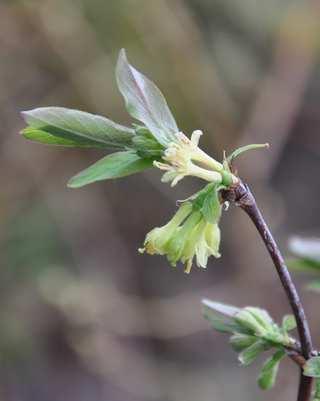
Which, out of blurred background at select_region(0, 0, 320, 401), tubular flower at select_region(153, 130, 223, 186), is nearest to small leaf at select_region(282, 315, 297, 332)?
tubular flower at select_region(153, 130, 223, 186)

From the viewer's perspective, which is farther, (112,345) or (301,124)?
(301,124)

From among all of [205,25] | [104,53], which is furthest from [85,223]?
[205,25]

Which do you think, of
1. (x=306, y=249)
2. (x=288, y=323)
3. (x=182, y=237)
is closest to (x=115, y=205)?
(x=306, y=249)

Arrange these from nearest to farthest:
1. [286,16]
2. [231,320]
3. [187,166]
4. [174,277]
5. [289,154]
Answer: [187,166] → [231,320] → [286,16] → [174,277] → [289,154]

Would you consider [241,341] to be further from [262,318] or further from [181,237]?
[181,237]

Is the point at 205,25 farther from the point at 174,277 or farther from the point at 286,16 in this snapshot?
the point at 174,277

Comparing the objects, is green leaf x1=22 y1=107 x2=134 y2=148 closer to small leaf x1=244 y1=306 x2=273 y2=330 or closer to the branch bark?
the branch bark

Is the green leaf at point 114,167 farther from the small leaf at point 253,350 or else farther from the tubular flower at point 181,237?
the small leaf at point 253,350
